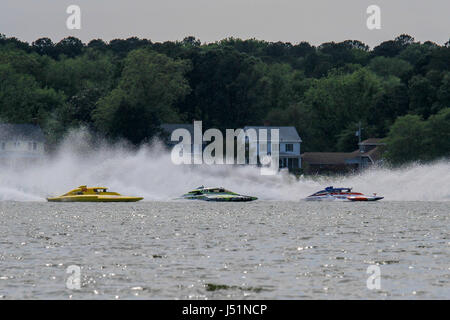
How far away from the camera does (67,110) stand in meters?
157

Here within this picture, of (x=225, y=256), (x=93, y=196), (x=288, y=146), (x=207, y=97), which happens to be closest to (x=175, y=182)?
(x=93, y=196)

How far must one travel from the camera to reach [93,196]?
277 feet

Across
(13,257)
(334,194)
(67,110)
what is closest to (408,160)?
(334,194)

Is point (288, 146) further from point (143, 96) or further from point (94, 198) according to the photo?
point (94, 198)

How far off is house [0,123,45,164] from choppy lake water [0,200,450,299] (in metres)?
81.3

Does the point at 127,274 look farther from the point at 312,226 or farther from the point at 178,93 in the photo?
the point at 178,93

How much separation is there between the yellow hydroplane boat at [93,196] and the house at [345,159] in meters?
69.8

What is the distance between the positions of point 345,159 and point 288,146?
906cm

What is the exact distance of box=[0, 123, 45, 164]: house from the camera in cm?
15088

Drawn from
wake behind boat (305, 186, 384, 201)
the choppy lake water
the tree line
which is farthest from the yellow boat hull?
the tree line

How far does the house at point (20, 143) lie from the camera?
151 meters

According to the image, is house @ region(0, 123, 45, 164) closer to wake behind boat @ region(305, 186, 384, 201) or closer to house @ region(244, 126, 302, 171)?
house @ region(244, 126, 302, 171)

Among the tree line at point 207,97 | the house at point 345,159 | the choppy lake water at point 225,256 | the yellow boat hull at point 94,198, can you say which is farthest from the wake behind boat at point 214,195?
the house at point 345,159
